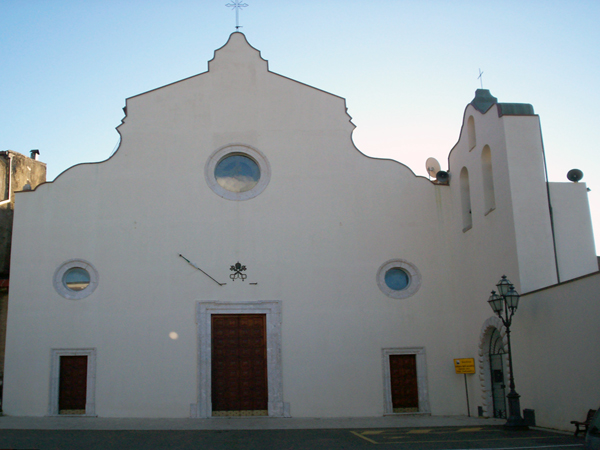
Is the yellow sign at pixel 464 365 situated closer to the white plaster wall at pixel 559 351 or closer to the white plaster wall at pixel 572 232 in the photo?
the white plaster wall at pixel 559 351

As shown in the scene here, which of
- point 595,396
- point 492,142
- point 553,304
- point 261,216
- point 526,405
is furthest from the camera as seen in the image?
point 261,216

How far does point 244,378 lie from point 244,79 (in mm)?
8476

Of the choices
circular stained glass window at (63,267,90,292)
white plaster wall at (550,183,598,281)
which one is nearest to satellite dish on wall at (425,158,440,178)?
white plaster wall at (550,183,598,281)

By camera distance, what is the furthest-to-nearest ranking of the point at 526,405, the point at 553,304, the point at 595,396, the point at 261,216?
the point at 261,216 < the point at 526,405 < the point at 553,304 < the point at 595,396

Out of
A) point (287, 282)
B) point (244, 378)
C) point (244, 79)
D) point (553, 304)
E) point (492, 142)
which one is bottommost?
point (244, 378)

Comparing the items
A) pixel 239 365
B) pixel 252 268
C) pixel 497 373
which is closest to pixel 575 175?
pixel 497 373

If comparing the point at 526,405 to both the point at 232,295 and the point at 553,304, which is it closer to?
the point at 553,304

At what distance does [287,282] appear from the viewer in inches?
639

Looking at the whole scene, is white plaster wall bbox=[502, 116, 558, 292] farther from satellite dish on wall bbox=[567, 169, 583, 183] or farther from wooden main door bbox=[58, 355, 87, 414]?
wooden main door bbox=[58, 355, 87, 414]

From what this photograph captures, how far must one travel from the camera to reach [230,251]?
16250 millimetres

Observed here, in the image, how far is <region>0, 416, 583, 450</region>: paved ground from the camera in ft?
33.2

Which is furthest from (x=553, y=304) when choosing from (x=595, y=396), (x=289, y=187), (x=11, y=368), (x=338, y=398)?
(x=11, y=368)

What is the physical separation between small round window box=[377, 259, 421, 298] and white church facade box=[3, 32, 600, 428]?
0.13ft

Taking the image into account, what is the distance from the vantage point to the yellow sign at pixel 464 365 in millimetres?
15570
